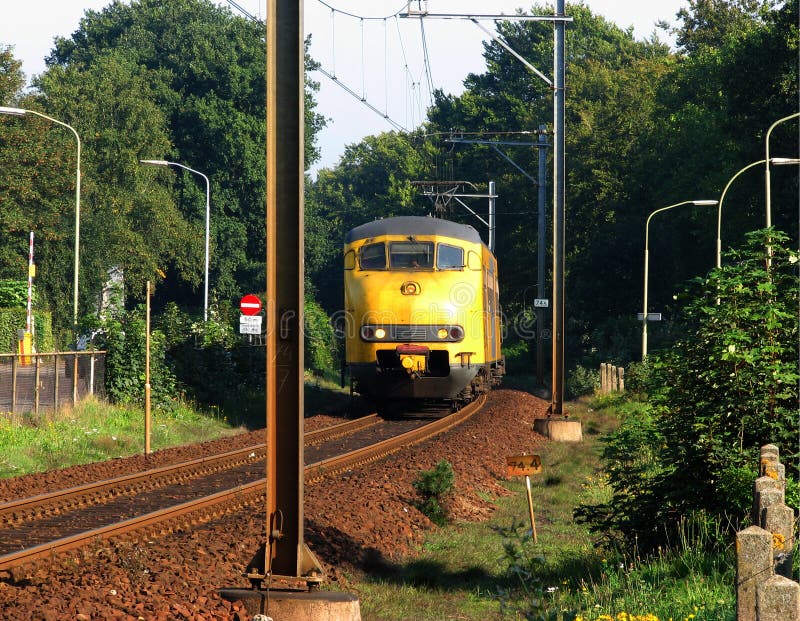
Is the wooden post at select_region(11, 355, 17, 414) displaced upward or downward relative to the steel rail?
upward

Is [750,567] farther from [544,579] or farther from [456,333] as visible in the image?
[456,333]

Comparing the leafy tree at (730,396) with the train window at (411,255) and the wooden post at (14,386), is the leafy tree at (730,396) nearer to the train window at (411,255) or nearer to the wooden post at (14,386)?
the train window at (411,255)

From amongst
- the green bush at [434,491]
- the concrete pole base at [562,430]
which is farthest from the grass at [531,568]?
the concrete pole base at [562,430]

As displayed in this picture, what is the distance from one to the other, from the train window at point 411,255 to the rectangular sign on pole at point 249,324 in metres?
5.28

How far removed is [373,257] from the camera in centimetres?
2233

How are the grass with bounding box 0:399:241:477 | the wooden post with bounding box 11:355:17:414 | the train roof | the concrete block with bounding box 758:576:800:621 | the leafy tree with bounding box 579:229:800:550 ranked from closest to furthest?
the concrete block with bounding box 758:576:800:621 < the leafy tree with bounding box 579:229:800:550 < the grass with bounding box 0:399:241:477 < the wooden post with bounding box 11:355:17:414 < the train roof

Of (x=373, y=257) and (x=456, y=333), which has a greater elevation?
(x=373, y=257)

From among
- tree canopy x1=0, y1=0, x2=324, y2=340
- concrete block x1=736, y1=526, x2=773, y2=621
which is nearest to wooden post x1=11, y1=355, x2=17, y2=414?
concrete block x1=736, y1=526, x2=773, y2=621

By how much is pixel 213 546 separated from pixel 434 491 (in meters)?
4.11

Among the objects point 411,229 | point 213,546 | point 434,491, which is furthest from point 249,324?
point 213,546

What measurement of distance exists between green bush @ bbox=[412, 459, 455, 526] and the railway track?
200cm

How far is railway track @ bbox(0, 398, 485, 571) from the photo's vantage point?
10.7 metres

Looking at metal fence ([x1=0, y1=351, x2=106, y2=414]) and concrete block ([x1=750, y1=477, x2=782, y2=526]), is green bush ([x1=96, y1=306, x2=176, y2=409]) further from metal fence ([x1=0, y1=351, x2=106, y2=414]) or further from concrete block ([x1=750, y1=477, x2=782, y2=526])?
concrete block ([x1=750, y1=477, x2=782, y2=526])

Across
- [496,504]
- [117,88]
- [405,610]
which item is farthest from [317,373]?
[405,610]
